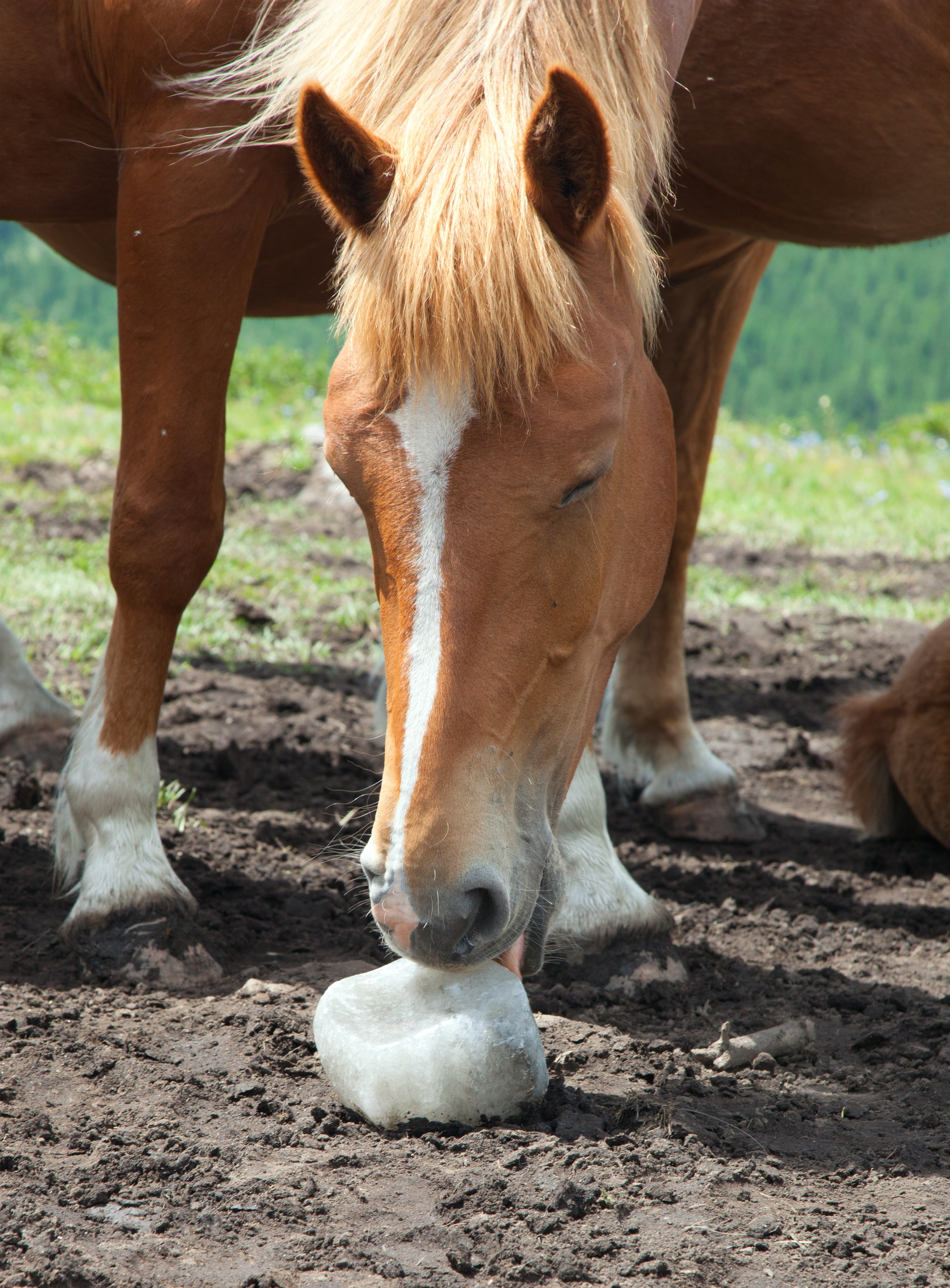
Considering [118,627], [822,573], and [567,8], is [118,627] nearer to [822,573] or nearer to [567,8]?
[567,8]

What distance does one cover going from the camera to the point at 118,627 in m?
2.82

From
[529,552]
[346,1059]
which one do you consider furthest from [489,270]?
[346,1059]

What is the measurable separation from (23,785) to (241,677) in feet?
4.58

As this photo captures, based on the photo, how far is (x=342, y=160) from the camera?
1899 mm

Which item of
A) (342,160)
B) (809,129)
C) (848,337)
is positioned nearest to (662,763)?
(809,129)

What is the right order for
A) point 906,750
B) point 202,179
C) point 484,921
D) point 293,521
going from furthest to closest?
point 293,521, point 906,750, point 202,179, point 484,921

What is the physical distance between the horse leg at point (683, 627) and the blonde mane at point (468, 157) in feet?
4.68

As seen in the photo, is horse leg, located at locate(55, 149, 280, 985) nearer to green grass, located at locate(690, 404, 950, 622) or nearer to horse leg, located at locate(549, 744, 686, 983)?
horse leg, located at locate(549, 744, 686, 983)

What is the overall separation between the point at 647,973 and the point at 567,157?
5.69 ft

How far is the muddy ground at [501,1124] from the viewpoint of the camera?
168cm

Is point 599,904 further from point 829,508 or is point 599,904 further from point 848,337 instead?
point 848,337

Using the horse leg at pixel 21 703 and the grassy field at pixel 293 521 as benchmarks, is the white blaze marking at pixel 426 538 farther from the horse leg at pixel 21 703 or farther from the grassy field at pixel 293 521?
the grassy field at pixel 293 521

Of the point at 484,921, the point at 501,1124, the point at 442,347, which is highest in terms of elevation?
the point at 442,347

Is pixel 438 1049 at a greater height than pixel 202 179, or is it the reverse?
pixel 202 179
